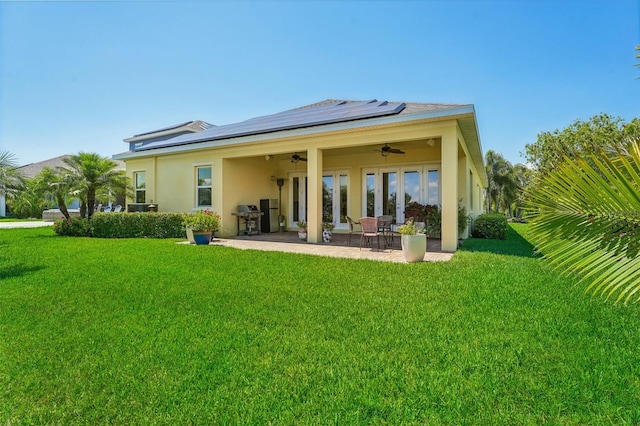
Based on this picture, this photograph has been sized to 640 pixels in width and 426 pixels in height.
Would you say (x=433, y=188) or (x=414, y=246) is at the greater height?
(x=433, y=188)

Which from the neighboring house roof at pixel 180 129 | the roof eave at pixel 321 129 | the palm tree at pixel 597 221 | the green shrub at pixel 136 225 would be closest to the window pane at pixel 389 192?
the roof eave at pixel 321 129

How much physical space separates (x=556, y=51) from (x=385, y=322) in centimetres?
1086

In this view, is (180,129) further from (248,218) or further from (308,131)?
(308,131)

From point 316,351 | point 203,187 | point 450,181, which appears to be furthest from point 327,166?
point 316,351

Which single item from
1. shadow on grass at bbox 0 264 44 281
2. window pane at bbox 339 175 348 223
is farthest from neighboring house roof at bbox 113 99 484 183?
shadow on grass at bbox 0 264 44 281

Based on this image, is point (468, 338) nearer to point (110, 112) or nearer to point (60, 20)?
point (60, 20)

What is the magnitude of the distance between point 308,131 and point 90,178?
370 inches

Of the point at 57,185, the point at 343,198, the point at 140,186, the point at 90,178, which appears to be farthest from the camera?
the point at 140,186

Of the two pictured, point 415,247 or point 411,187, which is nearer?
point 415,247

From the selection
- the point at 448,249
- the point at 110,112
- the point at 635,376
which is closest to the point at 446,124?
the point at 448,249

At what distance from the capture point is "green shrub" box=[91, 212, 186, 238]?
1258cm

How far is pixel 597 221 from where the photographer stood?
5.50 feet

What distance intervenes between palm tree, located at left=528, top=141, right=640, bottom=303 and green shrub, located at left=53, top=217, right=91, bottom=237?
49.3 feet

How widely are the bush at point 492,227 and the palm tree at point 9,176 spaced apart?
48.2 ft
